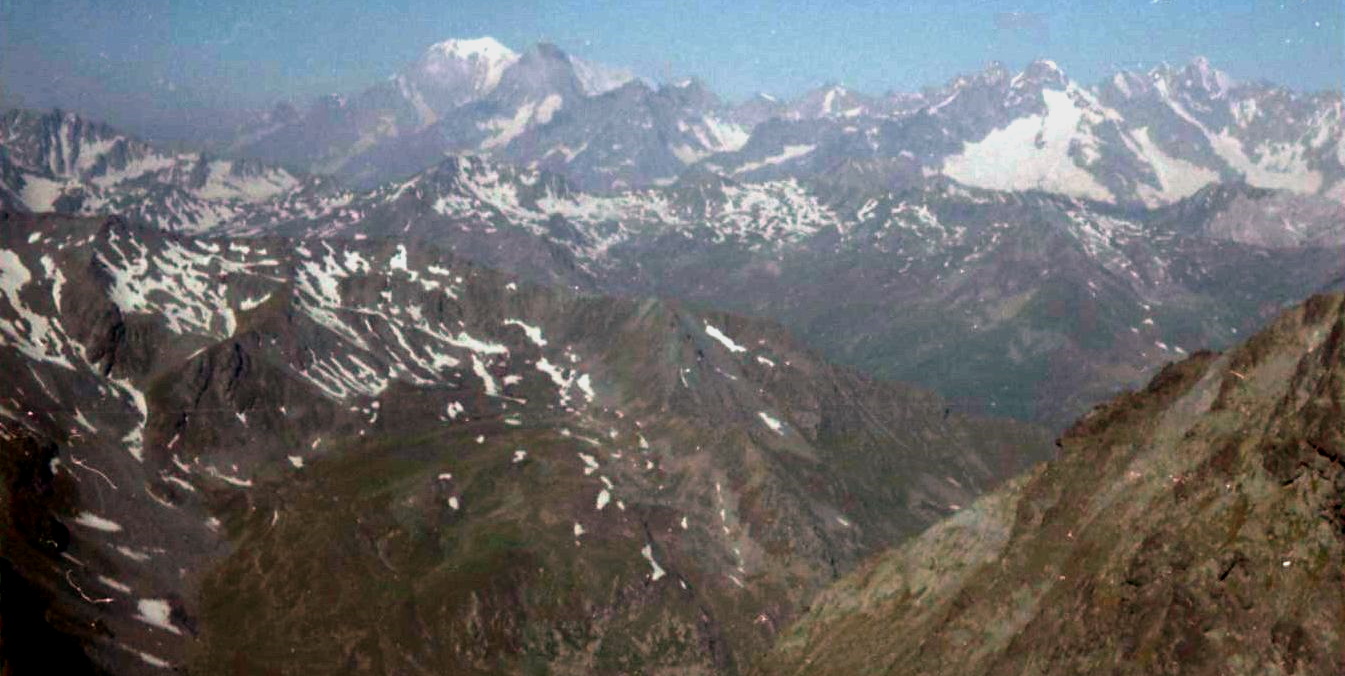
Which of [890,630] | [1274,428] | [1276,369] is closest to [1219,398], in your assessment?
[1276,369]

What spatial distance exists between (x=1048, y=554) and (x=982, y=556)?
1380 cm

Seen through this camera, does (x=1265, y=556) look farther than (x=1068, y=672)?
No

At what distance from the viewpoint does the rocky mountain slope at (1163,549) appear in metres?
70.9

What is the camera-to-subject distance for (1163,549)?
8119 cm

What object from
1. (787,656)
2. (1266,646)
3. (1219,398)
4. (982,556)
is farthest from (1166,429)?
(787,656)

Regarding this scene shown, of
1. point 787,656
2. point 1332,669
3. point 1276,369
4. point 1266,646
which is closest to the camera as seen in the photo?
point 1332,669

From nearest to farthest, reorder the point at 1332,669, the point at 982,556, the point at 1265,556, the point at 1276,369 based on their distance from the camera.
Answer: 1. the point at 1332,669
2. the point at 1265,556
3. the point at 1276,369
4. the point at 982,556

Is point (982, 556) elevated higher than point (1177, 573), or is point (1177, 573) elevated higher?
point (1177, 573)

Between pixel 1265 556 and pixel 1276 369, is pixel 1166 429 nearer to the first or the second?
pixel 1276 369

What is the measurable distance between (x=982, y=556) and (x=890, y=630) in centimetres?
1341

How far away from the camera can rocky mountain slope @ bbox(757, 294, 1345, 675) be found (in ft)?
233

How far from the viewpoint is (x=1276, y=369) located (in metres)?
91.0

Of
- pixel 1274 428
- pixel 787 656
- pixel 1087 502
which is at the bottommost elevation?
pixel 787 656

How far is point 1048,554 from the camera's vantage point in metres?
100
